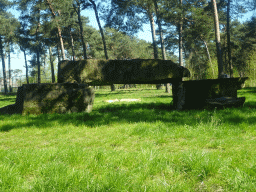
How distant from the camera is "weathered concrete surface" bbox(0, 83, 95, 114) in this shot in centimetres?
588

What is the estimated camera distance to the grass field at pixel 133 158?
6.21 ft

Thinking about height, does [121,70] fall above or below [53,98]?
above

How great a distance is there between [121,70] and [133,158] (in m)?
4.20

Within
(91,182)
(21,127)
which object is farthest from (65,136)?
(91,182)

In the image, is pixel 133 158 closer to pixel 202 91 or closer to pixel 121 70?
pixel 121 70

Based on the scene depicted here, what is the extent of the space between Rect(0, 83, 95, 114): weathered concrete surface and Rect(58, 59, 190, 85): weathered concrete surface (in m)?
0.48

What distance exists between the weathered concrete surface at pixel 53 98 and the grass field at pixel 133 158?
1.47m

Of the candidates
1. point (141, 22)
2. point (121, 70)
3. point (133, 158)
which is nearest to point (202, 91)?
point (121, 70)

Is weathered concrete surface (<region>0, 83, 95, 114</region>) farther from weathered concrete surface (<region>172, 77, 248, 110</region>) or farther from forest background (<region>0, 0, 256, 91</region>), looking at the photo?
forest background (<region>0, 0, 256, 91</region>)

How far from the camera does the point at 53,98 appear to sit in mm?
6012

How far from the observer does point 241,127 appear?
3984mm

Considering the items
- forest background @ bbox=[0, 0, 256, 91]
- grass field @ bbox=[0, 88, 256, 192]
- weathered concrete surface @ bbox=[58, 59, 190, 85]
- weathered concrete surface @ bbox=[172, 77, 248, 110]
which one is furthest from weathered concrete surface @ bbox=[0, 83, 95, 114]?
forest background @ bbox=[0, 0, 256, 91]

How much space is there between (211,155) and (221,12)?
22.8 m

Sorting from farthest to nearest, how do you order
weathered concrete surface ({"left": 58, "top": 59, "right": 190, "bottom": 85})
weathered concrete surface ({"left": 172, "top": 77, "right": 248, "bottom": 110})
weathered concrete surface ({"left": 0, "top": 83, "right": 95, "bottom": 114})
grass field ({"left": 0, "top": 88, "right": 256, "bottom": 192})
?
weathered concrete surface ({"left": 172, "top": 77, "right": 248, "bottom": 110}) → weathered concrete surface ({"left": 58, "top": 59, "right": 190, "bottom": 85}) → weathered concrete surface ({"left": 0, "top": 83, "right": 95, "bottom": 114}) → grass field ({"left": 0, "top": 88, "right": 256, "bottom": 192})
